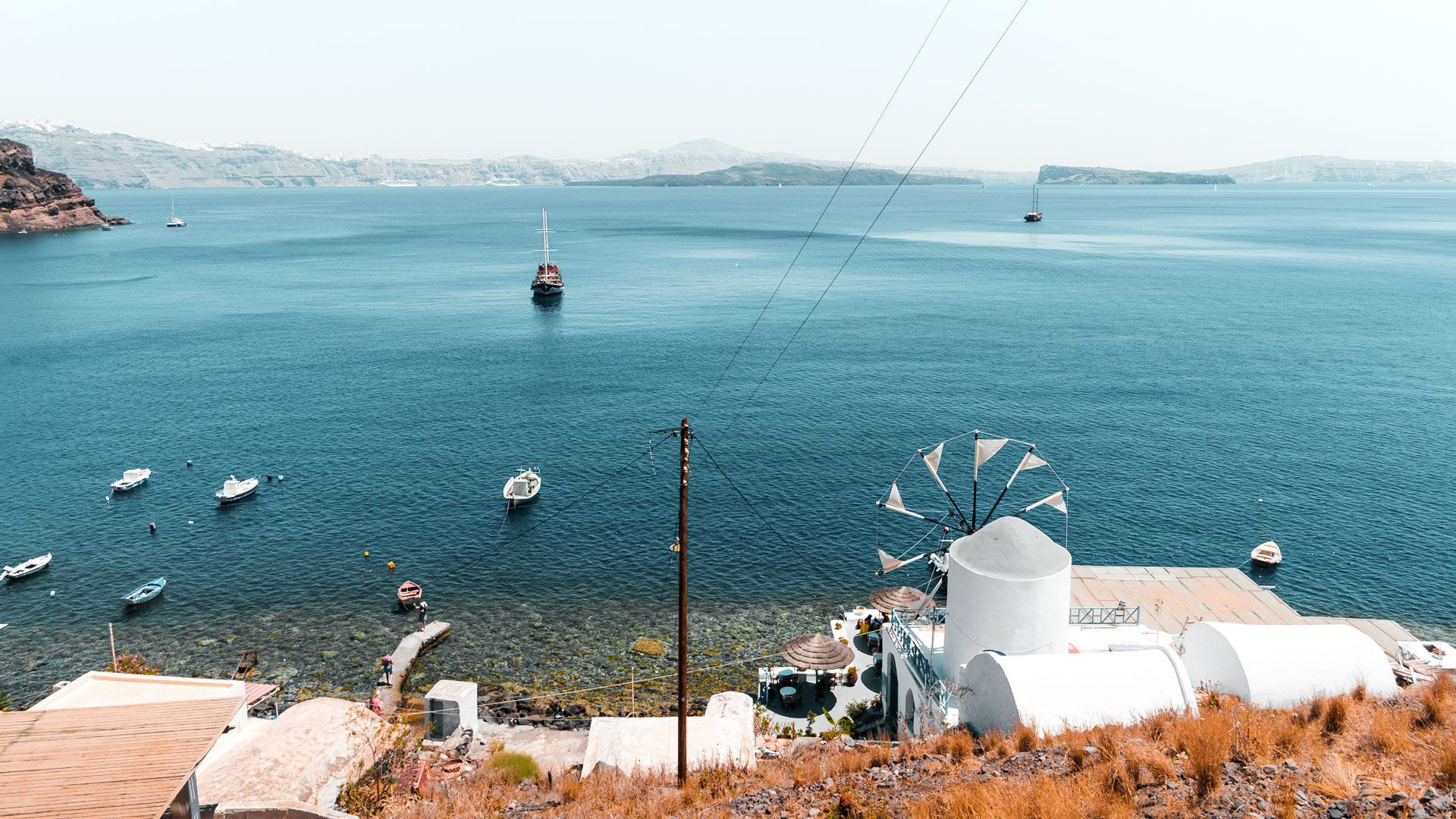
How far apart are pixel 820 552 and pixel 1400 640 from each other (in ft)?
91.6

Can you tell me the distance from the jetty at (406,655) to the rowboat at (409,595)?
6.77ft

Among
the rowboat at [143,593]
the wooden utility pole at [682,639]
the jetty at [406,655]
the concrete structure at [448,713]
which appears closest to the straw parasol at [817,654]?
the wooden utility pole at [682,639]

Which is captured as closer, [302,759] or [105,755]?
[105,755]

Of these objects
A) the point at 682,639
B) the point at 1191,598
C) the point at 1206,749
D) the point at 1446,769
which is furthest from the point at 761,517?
the point at 1446,769

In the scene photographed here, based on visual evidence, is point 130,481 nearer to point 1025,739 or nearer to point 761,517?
point 761,517

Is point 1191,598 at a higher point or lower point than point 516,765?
lower

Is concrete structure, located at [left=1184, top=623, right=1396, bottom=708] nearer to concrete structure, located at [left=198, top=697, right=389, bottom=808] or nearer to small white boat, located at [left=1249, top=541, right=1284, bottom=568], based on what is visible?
concrete structure, located at [left=198, top=697, right=389, bottom=808]

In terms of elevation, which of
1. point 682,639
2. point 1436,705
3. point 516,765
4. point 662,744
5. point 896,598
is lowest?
point 896,598

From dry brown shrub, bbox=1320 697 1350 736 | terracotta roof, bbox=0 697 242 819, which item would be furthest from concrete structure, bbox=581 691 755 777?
dry brown shrub, bbox=1320 697 1350 736

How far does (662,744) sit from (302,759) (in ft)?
35.2

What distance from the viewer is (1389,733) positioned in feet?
56.9

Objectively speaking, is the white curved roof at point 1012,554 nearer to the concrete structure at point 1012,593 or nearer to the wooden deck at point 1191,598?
the concrete structure at point 1012,593

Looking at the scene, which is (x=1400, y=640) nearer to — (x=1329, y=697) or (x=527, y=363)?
(x=1329, y=697)

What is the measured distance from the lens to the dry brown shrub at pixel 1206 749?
16.0m
